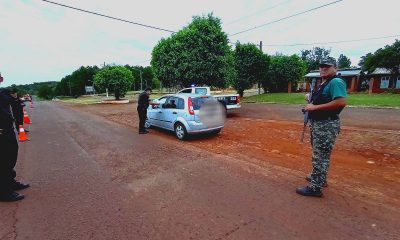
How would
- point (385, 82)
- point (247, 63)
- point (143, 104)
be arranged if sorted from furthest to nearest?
point (385, 82) < point (247, 63) < point (143, 104)

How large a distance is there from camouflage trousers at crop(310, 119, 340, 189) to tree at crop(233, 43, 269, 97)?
76.1 feet

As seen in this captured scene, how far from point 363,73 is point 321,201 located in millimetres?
36863

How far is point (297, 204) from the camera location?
370cm

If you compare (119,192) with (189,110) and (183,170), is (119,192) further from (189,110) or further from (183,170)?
(189,110)

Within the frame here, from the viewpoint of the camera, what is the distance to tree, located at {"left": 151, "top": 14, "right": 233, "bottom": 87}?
1711cm

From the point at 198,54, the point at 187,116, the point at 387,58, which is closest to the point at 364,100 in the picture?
the point at 387,58

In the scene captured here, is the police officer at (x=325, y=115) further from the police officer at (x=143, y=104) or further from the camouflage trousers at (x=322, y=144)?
the police officer at (x=143, y=104)

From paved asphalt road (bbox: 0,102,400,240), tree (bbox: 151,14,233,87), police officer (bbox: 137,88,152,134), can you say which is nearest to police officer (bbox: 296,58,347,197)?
paved asphalt road (bbox: 0,102,400,240)

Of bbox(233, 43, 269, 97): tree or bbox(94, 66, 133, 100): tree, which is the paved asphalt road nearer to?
bbox(233, 43, 269, 97): tree

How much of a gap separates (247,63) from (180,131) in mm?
19976

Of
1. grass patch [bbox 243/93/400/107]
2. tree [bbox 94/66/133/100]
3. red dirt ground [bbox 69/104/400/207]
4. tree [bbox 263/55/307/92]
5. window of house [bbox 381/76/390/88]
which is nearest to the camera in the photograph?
red dirt ground [bbox 69/104/400/207]

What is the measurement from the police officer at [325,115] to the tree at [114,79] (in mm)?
33675

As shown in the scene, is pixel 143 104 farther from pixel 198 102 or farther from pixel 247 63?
pixel 247 63

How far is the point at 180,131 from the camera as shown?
27.6 ft
